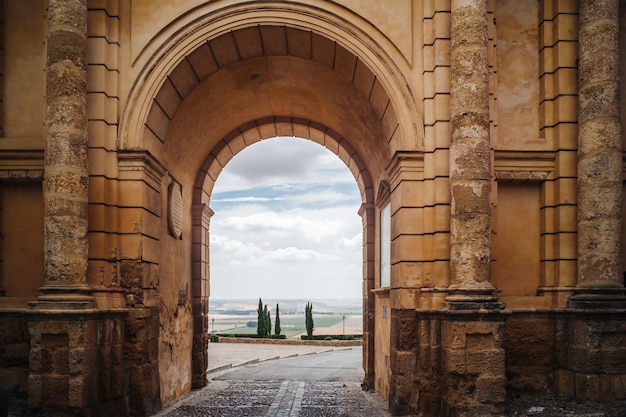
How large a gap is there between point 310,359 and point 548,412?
481 inches

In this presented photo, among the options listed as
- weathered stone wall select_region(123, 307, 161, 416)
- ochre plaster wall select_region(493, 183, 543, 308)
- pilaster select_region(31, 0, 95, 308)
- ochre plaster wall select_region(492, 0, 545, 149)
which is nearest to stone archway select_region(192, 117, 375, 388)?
weathered stone wall select_region(123, 307, 161, 416)

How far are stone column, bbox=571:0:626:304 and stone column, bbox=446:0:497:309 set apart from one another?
148 cm

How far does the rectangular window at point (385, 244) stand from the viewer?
33.3 ft

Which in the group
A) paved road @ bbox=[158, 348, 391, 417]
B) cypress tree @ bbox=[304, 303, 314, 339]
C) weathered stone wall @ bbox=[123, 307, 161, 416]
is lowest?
cypress tree @ bbox=[304, 303, 314, 339]

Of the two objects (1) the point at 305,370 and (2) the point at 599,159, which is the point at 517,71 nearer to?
(2) the point at 599,159

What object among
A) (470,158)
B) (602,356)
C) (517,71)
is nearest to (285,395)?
(602,356)

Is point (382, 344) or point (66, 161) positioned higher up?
point (66, 161)

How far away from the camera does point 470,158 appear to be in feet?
25.6

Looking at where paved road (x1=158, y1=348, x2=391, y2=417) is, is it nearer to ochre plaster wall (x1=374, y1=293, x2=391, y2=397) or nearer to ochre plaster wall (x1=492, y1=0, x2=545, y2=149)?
ochre plaster wall (x1=374, y1=293, x2=391, y2=397)

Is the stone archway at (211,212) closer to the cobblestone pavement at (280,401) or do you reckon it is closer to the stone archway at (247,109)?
the stone archway at (247,109)

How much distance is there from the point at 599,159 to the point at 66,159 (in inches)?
288

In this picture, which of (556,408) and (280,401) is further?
(280,401)

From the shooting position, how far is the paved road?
29.8 feet

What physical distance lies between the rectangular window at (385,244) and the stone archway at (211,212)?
1.27 meters
